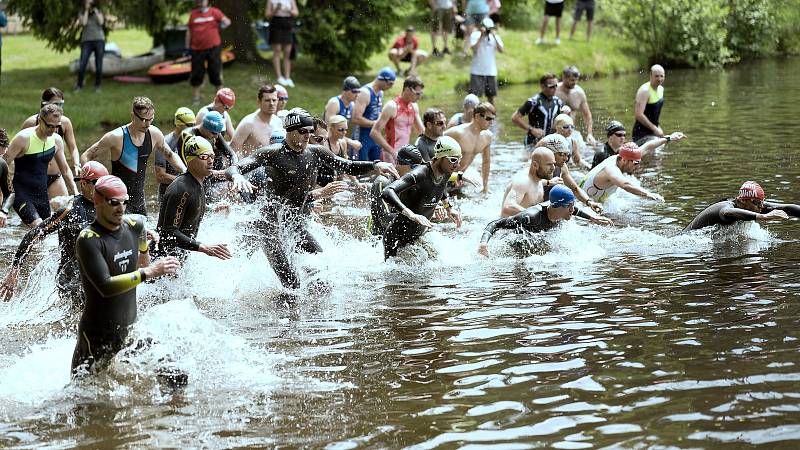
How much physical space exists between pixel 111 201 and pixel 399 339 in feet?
8.46

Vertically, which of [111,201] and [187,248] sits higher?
[111,201]

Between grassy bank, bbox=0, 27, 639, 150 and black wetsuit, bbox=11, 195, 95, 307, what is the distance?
9.84m

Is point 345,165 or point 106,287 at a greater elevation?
point 345,165

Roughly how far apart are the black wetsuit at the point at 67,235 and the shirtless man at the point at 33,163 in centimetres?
277

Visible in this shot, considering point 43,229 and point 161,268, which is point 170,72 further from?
point 161,268

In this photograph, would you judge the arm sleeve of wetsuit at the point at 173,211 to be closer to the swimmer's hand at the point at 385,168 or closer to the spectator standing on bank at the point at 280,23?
the swimmer's hand at the point at 385,168

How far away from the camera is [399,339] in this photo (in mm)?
8469

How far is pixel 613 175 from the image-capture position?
13.0 meters

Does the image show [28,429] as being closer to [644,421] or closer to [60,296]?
Result: [60,296]

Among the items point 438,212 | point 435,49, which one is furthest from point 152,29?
point 438,212

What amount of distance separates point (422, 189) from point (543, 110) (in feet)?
21.7

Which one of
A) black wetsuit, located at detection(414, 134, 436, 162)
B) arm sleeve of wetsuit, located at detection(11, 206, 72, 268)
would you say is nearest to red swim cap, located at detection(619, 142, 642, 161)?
black wetsuit, located at detection(414, 134, 436, 162)

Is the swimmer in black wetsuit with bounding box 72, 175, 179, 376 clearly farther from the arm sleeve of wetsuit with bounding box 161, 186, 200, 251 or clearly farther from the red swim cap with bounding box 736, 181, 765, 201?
the red swim cap with bounding box 736, 181, 765, 201

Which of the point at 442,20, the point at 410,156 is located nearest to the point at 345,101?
the point at 410,156
